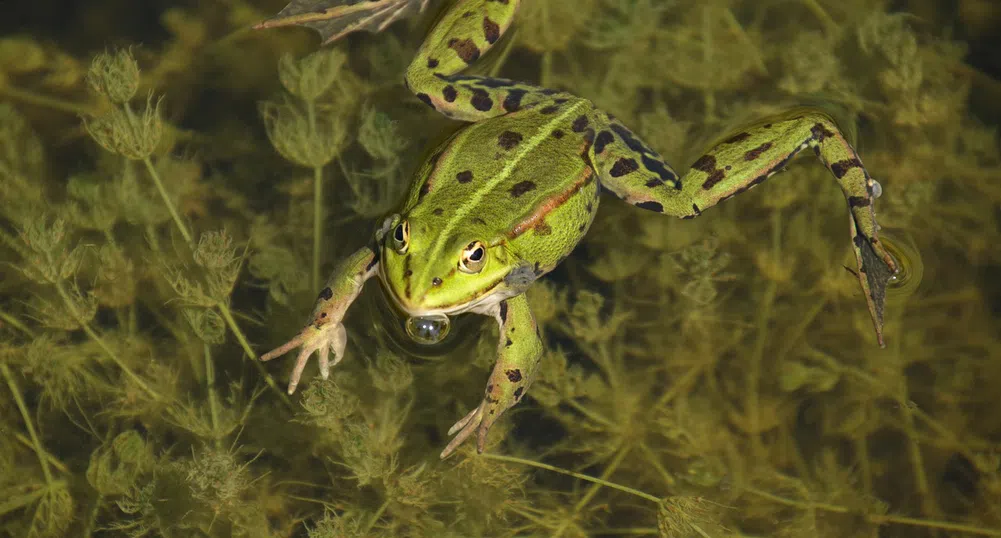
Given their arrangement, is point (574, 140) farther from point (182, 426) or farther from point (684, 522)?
point (182, 426)

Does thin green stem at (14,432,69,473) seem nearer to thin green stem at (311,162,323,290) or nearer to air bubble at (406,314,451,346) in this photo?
thin green stem at (311,162,323,290)

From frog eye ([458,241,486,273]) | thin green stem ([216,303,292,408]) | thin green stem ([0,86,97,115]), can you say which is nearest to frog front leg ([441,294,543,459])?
frog eye ([458,241,486,273])

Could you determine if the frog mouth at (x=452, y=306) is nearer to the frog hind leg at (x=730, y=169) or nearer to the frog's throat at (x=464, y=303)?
the frog's throat at (x=464, y=303)

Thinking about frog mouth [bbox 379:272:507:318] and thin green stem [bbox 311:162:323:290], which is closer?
frog mouth [bbox 379:272:507:318]

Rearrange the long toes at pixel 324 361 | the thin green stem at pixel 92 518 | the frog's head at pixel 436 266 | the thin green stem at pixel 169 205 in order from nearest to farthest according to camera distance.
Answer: the frog's head at pixel 436 266, the long toes at pixel 324 361, the thin green stem at pixel 92 518, the thin green stem at pixel 169 205

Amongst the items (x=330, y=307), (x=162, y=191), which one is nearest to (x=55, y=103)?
(x=162, y=191)

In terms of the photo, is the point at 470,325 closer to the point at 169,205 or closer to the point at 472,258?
the point at 472,258

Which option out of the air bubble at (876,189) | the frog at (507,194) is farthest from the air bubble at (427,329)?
the air bubble at (876,189)
